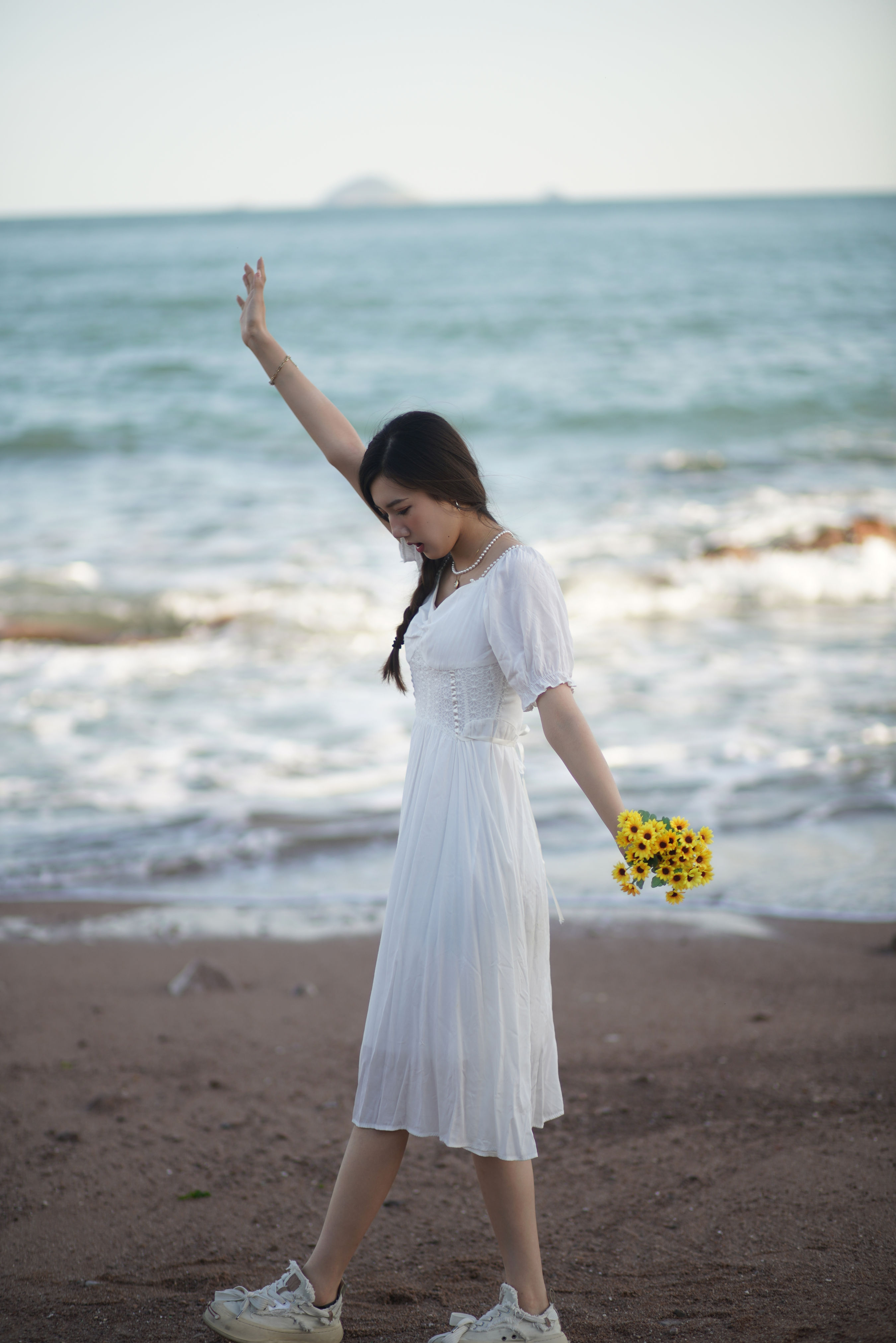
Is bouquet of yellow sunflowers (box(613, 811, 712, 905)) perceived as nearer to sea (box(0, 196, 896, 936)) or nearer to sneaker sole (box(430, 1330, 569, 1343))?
sneaker sole (box(430, 1330, 569, 1343))

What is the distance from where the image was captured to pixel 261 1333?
7.67 feet

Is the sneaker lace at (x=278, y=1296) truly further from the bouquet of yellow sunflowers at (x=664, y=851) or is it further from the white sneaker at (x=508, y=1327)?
the bouquet of yellow sunflowers at (x=664, y=851)

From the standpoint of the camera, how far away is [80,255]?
5578 cm

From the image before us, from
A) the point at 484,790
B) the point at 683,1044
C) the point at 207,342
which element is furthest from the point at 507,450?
the point at 484,790

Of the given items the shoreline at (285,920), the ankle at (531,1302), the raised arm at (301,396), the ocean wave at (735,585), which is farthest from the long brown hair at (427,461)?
the ocean wave at (735,585)

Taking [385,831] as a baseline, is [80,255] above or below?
above

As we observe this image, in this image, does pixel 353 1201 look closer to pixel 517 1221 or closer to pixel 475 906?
pixel 517 1221

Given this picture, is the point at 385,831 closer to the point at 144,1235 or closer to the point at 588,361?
the point at 144,1235

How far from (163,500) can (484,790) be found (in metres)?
13.1

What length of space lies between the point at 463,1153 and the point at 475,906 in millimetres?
1433

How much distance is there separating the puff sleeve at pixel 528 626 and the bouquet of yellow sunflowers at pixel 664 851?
307mm

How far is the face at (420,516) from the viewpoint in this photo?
234cm

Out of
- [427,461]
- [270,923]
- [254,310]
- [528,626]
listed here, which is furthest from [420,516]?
[270,923]

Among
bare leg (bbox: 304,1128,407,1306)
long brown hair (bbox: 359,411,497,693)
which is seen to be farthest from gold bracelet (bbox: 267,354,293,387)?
bare leg (bbox: 304,1128,407,1306)
